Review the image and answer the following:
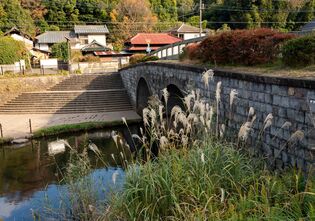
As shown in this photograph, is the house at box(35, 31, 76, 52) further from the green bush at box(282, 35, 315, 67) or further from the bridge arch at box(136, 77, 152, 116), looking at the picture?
the green bush at box(282, 35, 315, 67)

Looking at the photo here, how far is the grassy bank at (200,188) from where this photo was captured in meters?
4.27

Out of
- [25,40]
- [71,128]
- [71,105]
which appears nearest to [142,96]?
[71,105]

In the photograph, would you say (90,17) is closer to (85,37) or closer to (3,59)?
(85,37)

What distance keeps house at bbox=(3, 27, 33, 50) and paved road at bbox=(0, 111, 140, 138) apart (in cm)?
2660

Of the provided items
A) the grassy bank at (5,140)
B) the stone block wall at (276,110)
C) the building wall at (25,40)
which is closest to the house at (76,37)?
the building wall at (25,40)

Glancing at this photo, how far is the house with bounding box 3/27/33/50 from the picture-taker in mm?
46438

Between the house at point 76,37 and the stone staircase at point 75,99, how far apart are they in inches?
893

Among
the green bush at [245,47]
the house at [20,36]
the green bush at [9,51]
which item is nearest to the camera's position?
the green bush at [245,47]

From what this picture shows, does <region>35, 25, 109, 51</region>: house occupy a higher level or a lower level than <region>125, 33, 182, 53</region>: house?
higher

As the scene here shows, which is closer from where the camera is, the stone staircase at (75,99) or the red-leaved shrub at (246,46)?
the red-leaved shrub at (246,46)

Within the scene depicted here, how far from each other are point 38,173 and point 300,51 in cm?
1025

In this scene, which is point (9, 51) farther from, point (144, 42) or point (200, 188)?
point (200, 188)

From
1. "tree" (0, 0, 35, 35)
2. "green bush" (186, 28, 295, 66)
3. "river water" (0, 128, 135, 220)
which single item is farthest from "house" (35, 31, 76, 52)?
"green bush" (186, 28, 295, 66)

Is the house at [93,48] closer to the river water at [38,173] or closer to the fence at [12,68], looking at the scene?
the fence at [12,68]
